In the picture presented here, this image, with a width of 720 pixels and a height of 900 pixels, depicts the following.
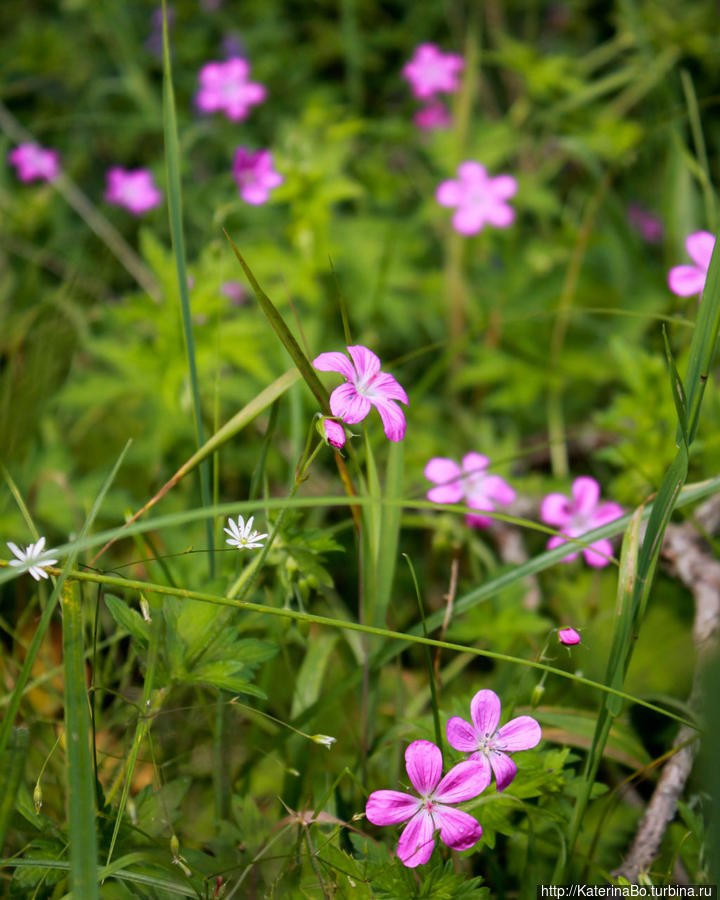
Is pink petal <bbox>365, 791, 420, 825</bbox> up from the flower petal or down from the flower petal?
up

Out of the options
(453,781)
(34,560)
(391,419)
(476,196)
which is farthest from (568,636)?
(476,196)

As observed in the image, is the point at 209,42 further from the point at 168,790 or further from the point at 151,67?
the point at 168,790

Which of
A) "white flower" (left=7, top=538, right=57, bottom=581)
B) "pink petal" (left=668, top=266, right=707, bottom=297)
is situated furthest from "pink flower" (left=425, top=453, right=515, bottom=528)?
"white flower" (left=7, top=538, right=57, bottom=581)

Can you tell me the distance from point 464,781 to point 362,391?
53 centimetres

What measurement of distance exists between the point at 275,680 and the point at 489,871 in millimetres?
583

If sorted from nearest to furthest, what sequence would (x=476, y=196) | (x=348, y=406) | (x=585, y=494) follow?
1. (x=348, y=406)
2. (x=585, y=494)
3. (x=476, y=196)

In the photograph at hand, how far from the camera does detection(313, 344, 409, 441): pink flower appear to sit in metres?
1.03

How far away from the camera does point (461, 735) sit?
3.24ft

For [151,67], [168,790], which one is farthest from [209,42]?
[168,790]

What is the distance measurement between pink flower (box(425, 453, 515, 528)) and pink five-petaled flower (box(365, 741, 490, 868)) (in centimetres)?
57

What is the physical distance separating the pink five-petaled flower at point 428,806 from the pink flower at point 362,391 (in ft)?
1.39

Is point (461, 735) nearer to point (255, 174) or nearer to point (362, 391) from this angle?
point (362, 391)

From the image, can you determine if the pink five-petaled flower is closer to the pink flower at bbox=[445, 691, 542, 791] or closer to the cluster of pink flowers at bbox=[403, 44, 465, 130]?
the pink flower at bbox=[445, 691, 542, 791]

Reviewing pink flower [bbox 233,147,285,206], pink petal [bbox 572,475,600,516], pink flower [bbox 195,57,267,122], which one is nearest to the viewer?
pink petal [bbox 572,475,600,516]
